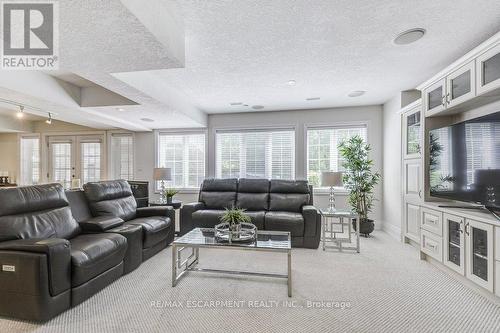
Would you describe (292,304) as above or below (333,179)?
below

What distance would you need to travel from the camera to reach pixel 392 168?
4.36 m

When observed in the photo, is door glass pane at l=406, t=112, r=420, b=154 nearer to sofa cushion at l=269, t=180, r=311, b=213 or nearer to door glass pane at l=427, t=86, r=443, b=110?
door glass pane at l=427, t=86, r=443, b=110

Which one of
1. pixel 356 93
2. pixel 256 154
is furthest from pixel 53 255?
pixel 356 93

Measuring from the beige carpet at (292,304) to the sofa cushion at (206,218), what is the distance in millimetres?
894

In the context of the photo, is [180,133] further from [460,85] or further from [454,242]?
[454,242]

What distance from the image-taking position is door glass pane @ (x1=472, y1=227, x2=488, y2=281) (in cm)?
214

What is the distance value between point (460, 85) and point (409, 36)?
868mm

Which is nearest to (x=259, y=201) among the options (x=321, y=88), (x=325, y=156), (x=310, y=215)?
(x=310, y=215)

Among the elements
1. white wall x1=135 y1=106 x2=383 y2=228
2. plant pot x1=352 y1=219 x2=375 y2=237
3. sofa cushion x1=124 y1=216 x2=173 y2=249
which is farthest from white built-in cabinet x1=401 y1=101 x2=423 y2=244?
sofa cushion x1=124 y1=216 x2=173 y2=249

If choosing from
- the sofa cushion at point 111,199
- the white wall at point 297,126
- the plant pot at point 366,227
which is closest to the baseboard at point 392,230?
the white wall at point 297,126

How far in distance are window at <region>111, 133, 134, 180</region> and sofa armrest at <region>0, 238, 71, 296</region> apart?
13.3 feet

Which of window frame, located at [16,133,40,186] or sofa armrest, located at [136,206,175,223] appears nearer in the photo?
sofa armrest, located at [136,206,175,223]

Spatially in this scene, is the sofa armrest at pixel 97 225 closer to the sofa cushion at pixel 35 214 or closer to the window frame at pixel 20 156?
the sofa cushion at pixel 35 214

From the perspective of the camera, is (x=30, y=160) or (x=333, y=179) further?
(x=30, y=160)
